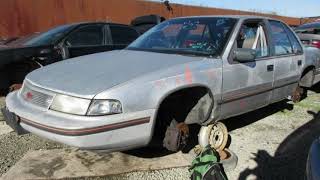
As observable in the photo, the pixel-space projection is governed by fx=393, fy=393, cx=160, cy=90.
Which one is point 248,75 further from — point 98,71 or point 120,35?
point 120,35

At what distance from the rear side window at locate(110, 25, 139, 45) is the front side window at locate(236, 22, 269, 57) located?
11.5 ft

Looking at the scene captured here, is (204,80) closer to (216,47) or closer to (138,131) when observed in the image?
(216,47)

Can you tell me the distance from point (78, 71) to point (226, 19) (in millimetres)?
1977

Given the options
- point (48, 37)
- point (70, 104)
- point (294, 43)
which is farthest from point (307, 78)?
point (48, 37)

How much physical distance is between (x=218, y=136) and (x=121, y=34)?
426 centimetres

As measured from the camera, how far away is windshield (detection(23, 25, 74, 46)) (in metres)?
6.85

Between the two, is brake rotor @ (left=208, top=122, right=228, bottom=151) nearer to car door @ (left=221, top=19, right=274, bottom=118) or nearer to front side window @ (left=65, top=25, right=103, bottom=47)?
car door @ (left=221, top=19, right=274, bottom=118)

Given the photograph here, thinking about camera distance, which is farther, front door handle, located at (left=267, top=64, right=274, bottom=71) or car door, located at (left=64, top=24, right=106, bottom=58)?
car door, located at (left=64, top=24, right=106, bottom=58)

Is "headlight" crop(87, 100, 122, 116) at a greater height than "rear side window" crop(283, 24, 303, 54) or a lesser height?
lesser

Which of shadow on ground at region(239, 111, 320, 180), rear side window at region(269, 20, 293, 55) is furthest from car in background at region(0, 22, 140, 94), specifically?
shadow on ground at region(239, 111, 320, 180)

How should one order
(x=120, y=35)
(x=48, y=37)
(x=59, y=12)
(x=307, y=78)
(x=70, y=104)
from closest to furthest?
(x=70, y=104) → (x=307, y=78) → (x=48, y=37) → (x=120, y=35) → (x=59, y=12)

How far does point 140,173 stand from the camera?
3.86 m

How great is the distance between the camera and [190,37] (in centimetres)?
468

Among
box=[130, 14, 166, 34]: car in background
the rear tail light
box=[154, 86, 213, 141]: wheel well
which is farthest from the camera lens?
box=[130, 14, 166, 34]: car in background
